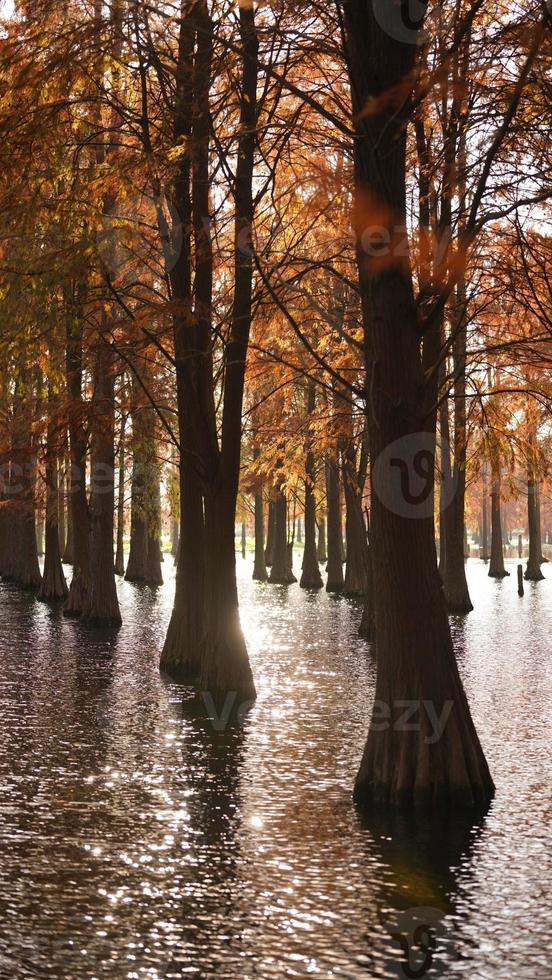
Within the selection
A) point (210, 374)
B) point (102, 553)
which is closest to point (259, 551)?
point (102, 553)

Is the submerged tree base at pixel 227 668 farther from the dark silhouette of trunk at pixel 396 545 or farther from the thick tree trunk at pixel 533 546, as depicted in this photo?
the thick tree trunk at pixel 533 546

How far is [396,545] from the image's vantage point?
10.9 metres

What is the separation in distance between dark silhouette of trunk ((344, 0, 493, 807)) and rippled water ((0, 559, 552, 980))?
1.43 feet

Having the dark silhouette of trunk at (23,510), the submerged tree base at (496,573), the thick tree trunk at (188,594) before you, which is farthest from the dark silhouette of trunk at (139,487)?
the submerged tree base at (496,573)

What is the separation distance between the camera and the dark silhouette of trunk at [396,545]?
35.2ft

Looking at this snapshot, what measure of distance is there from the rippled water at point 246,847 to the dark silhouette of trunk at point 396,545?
44 cm

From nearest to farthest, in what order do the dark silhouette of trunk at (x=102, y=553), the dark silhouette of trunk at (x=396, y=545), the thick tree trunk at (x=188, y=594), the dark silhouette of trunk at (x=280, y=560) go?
the dark silhouette of trunk at (x=396, y=545), the thick tree trunk at (x=188, y=594), the dark silhouette of trunk at (x=102, y=553), the dark silhouette of trunk at (x=280, y=560)

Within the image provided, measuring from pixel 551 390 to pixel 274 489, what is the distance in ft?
75.2

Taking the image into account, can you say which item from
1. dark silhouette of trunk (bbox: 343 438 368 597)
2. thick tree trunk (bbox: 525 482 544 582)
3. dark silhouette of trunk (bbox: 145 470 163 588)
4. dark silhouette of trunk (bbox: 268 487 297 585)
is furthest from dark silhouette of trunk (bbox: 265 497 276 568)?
dark silhouette of trunk (bbox: 343 438 368 597)

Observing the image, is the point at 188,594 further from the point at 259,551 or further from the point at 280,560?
the point at 259,551

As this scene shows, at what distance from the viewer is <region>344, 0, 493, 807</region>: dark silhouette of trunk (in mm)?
10719

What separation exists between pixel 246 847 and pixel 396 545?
2.86 m

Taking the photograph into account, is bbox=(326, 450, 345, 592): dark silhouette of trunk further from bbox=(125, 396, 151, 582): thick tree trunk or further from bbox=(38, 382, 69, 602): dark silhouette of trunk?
bbox=(38, 382, 69, 602): dark silhouette of trunk

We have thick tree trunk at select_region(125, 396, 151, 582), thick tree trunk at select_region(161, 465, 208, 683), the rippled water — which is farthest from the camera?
thick tree trunk at select_region(125, 396, 151, 582)
